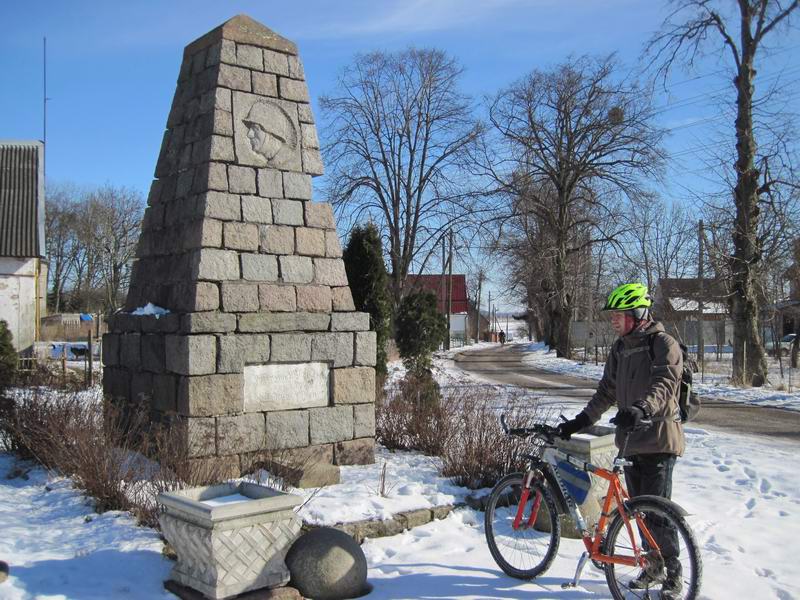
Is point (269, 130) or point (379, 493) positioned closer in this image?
point (379, 493)

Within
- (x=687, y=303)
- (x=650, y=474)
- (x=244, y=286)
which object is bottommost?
(x=650, y=474)

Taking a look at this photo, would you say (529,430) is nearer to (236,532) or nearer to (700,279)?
(236,532)

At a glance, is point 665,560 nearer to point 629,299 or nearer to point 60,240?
point 629,299

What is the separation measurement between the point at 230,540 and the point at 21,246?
26.3 metres

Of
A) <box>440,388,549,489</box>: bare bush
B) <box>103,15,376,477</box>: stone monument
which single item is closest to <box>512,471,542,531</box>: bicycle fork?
<box>440,388,549,489</box>: bare bush

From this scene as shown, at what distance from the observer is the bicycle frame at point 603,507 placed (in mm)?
4383

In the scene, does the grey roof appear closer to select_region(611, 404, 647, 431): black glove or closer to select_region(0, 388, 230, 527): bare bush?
select_region(0, 388, 230, 527): bare bush

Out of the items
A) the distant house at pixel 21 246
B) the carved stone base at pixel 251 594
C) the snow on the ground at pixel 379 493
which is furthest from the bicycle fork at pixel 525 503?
the distant house at pixel 21 246

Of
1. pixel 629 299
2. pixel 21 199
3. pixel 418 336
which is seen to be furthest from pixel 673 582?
pixel 21 199

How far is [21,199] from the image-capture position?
29.5 meters

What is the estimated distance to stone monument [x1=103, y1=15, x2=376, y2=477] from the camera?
23.5 feet

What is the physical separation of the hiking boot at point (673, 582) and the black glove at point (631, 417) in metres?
0.78

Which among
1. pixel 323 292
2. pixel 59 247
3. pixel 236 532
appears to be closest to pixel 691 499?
pixel 323 292

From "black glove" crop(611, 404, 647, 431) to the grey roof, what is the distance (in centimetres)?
2683
